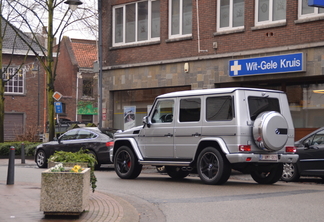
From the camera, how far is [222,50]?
2061cm

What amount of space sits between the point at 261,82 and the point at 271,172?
24.5 feet

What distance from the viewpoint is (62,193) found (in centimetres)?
761

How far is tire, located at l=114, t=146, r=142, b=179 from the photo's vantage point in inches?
548

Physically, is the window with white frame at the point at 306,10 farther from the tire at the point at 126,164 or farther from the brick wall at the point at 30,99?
the brick wall at the point at 30,99

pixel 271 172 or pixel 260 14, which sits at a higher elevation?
pixel 260 14

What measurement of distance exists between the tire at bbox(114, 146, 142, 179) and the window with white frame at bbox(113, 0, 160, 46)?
32.0 feet

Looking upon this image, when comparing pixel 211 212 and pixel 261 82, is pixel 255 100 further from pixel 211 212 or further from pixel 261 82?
pixel 261 82

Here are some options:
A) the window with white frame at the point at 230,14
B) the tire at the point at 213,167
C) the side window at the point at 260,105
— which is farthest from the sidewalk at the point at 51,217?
the window with white frame at the point at 230,14

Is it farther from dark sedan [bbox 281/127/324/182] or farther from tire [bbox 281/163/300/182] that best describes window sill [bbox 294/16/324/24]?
tire [bbox 281/163/300/182]

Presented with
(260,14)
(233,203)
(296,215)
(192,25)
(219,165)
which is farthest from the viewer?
(192,25)

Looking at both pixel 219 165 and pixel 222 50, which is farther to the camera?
pixel 222 50

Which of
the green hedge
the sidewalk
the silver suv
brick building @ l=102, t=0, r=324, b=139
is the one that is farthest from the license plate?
the green hedge

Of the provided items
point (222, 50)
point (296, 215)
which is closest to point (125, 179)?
point (296, 215)

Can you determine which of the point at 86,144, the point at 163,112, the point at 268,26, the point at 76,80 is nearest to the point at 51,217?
the point at 163,112
